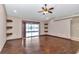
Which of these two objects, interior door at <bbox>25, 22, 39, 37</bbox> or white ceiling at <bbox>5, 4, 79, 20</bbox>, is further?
interior door at <bbox>25, 22, 39, 37</bbox>

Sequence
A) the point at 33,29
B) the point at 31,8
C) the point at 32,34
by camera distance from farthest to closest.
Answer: the point at 32,34 → the point at 33,29 → the point at 31,8

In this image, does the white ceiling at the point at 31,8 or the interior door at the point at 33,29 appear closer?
the white ceiling at the point at 31,8

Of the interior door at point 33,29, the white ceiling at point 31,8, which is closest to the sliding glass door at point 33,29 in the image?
the interior door at point 33,29

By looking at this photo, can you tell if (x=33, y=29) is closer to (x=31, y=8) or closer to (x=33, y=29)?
(x=33, y=29)

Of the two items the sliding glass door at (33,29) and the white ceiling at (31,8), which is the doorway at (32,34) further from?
the white ceiling at (31,8)

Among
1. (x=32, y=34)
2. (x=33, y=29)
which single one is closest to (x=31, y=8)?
(x=33, y=29)

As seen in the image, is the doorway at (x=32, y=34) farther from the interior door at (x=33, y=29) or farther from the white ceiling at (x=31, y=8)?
the white ceiling at (x=31, y=8)

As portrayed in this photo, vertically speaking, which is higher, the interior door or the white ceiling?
the white ceiling

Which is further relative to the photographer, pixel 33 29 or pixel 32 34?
pixel 32 34

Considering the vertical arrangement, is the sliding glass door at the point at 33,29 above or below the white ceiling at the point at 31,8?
below

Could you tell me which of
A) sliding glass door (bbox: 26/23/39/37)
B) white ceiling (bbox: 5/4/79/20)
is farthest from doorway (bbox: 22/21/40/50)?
white ceiling (bbox: 5/4/79/20)

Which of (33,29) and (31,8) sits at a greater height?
(31,8)

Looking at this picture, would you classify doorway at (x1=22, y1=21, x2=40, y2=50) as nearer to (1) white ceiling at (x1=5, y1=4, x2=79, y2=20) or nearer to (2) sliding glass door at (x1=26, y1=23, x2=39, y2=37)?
(2) sliding glass door at (x1=26, y1=23, x2=39, y2=37)
